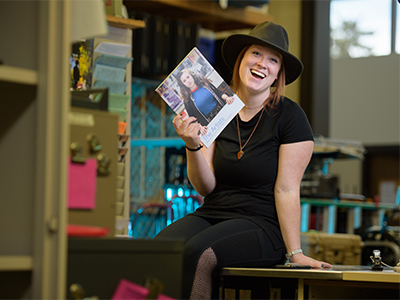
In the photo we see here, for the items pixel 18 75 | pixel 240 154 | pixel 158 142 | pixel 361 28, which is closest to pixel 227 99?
pixel 240 154

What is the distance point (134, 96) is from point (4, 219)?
2.86 metres

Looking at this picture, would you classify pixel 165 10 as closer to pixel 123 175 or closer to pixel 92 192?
pixel 123 175

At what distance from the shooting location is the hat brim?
2009 mm

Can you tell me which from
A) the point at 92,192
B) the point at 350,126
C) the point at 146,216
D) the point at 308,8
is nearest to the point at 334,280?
the point at 92,192

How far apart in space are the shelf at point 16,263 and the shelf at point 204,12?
9.83 ft

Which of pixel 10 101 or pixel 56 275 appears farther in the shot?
pixel 10 101

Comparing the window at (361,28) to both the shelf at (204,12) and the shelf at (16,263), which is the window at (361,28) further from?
the shelf at (16,263)

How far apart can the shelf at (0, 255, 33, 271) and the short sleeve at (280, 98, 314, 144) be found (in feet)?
3.64

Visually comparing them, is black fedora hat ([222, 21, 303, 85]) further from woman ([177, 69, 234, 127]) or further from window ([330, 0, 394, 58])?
A: window ([330, 0, 394, 58])

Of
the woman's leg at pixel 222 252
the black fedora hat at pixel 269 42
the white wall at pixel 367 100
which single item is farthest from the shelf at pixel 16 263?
the white wall at pixel 367 100

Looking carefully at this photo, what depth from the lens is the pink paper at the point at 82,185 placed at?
1.13 metres

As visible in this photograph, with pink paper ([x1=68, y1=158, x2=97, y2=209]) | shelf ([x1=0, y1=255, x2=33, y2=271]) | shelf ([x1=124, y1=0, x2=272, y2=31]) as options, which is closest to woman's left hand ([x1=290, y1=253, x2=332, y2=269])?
pink paper ([x1=68, y1=158, x2=97, y2=209])

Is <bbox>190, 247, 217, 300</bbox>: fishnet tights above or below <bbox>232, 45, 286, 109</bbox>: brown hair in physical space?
below

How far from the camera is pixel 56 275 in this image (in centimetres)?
100
